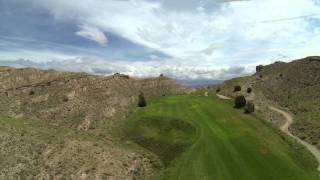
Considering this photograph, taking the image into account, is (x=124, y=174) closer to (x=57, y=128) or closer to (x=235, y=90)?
(x=57, y=128)

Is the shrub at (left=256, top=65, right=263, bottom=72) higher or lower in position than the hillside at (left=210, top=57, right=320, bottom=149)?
higher

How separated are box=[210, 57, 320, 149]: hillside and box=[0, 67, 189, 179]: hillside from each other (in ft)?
85.0

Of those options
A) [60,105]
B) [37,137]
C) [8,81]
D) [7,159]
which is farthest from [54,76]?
[7,159]

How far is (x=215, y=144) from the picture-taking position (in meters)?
63.3

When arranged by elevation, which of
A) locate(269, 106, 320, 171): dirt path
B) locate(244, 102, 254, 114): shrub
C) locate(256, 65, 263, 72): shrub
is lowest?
locate(269, 106, 320, 171): dirt path

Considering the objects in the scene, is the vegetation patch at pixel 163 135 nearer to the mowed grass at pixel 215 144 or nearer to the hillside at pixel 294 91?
the mowed grass at pixel 215 144

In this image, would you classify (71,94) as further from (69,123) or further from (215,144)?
(215,144)

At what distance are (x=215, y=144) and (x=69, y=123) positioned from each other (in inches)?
1220

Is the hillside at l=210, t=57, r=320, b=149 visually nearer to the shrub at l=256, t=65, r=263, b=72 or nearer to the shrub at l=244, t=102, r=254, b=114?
the shrub at l=256, t=65, r=263, b=72

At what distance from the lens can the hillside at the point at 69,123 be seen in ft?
191

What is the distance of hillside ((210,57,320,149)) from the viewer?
89438mm

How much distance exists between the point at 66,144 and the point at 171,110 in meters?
26.0

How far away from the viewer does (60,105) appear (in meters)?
90.6

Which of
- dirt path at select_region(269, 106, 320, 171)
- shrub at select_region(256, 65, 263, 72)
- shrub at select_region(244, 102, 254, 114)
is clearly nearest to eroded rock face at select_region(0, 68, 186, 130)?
shrub at select_region(244, 102, 254, 114)
